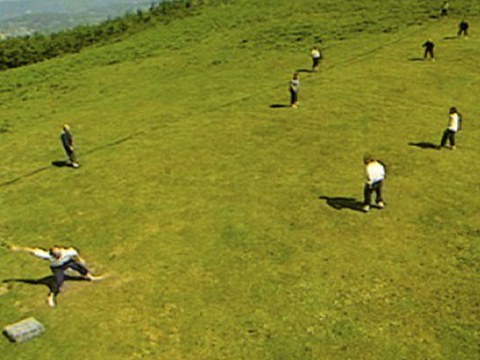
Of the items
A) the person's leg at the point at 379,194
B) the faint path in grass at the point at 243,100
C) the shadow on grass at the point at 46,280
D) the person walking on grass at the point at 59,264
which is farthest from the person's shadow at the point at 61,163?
the person's leg at the point at 379,194

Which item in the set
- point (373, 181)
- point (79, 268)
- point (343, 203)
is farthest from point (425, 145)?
point (79, 268)

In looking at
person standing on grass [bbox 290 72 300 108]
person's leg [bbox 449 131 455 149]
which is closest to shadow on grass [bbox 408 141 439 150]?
person's leg [bbox 449 131 455 149]

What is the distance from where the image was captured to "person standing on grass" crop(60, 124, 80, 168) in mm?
26156

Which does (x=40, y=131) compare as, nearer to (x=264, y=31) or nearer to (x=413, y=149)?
(x=413, y=149)

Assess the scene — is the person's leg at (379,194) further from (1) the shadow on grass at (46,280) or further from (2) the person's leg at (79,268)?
(1) the shadow on grass at (46,280)

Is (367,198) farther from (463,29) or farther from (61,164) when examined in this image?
(463,29)

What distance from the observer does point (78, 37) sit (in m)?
72.8

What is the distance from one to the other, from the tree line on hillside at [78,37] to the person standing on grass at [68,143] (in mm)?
45568

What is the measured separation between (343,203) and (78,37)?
61943 mm

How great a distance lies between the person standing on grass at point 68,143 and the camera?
26156mm

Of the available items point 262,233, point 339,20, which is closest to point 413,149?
point 262,233

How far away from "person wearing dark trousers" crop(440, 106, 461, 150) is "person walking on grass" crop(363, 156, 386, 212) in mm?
7446

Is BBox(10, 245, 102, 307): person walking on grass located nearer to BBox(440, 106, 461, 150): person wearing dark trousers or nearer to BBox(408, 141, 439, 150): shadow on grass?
BBox(408, 141, 439, 150): shadow on grass

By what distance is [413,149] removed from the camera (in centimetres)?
2617
